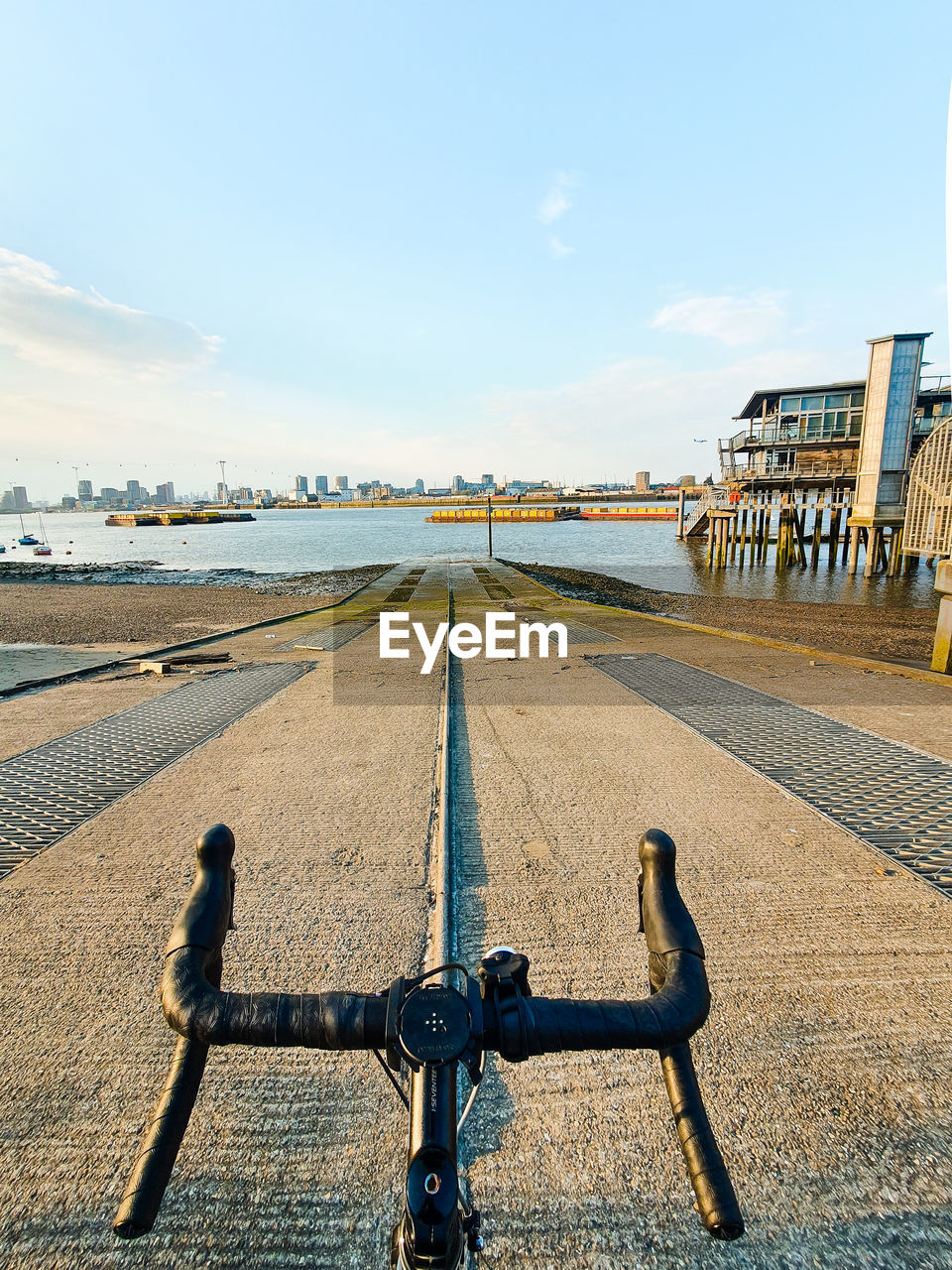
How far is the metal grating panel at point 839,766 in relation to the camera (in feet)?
16.1

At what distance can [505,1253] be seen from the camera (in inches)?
83.7

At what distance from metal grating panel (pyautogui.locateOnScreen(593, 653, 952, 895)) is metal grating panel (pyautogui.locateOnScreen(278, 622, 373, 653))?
7.40m

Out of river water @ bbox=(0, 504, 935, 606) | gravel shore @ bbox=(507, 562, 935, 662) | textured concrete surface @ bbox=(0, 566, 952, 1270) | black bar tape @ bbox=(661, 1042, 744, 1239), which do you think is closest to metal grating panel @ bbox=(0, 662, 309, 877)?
Answer: textured concrete surface @ bbox=(0, 566, 952, 1270)

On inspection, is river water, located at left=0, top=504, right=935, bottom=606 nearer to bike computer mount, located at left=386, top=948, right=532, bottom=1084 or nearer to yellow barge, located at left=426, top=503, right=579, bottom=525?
bike computer mount, located at left=386, top=948, right=532, bottom=1084

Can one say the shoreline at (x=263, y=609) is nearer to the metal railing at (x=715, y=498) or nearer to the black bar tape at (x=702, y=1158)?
the metal railing at (x=715, y=498)

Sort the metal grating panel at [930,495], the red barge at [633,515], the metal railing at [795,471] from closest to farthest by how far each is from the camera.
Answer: the metal grating panel at [930,495]
the metal railing at [795,471]
the red barge at [633,515]

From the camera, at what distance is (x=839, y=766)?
6.34 meters

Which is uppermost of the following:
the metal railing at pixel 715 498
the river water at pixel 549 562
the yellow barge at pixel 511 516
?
the metal railing at pixel 715 498

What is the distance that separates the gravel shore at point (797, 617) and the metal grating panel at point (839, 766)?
7.38 m

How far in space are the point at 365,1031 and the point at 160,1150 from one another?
65 centimetres

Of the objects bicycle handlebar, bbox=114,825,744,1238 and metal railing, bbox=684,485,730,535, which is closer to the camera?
bicycle handlebar, bbox=114,825,744,1238

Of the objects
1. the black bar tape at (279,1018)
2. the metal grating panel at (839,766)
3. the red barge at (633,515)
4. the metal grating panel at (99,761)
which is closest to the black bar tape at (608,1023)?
the black bar tape at (279,1018)

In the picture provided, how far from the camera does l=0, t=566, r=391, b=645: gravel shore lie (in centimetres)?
1853

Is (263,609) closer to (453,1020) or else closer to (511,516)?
(453,1020)
